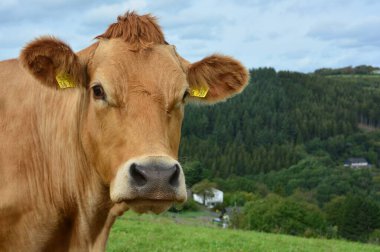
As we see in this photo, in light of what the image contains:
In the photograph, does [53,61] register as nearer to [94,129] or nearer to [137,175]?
[94,129]

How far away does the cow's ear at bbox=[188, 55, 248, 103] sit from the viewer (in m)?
6.02

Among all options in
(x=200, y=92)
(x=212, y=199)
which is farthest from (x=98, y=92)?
(x=212, y=199)

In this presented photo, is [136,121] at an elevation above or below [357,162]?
above

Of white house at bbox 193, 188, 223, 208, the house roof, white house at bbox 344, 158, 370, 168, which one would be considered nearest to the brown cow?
white house at bbox 193, 188, 223, 208

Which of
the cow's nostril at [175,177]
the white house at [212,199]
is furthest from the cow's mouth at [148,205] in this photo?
the white house at [212,199]

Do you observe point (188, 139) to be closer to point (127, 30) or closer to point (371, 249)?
point (371, 249)

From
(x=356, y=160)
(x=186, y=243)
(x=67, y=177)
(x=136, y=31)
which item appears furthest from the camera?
(x=356, y=160)

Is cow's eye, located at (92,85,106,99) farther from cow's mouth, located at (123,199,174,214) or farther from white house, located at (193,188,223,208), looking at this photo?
white house, located at (193,188,223,208)

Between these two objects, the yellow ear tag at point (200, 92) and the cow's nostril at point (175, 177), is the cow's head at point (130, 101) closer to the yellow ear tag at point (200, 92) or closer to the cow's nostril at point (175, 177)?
the cow's nostril at point (175, 177)

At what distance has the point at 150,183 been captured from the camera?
4336 millimetres

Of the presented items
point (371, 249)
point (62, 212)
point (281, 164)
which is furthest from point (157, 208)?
point (281, 164)

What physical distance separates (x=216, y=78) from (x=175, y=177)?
209 cm

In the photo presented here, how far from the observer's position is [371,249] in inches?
792

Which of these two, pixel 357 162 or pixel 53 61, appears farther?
pixel 357 162
